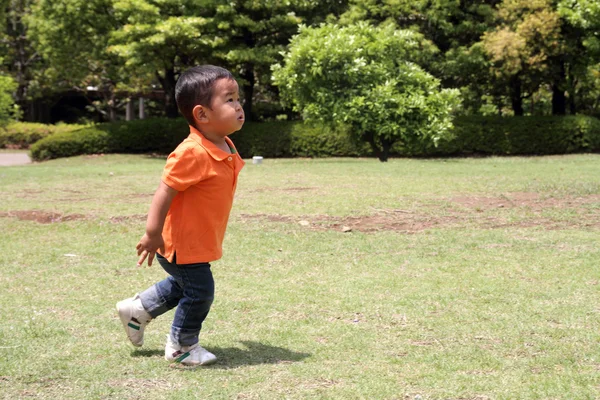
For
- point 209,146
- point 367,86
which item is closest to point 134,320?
point 209,146

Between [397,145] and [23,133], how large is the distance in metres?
17.7

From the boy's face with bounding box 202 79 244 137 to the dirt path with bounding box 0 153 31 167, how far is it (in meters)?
A: 24.0

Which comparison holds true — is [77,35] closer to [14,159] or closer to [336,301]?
Answer: [14,159]

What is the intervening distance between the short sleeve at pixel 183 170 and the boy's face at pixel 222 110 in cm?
20

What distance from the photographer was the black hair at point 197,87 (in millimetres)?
4066

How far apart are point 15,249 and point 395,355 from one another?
478cm

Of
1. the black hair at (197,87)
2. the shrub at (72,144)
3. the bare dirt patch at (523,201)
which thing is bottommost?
the bare dirt patch at (523,201)

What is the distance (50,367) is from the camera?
3.96 m

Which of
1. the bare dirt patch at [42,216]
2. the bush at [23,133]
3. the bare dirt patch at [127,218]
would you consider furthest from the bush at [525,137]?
the bare dirt patch at [42,216]

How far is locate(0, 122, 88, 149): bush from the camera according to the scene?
33.9 metres

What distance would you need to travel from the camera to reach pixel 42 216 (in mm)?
9789

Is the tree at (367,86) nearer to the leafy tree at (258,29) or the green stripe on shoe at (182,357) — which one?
the leafy tree at (258,29)

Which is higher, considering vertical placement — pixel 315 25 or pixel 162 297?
pixel 315 25

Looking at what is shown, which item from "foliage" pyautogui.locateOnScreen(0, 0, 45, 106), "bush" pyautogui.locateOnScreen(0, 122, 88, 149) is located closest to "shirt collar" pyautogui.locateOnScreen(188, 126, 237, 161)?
"bush" pyautogui.locateOnScreen(0, 122, 88, 149)
